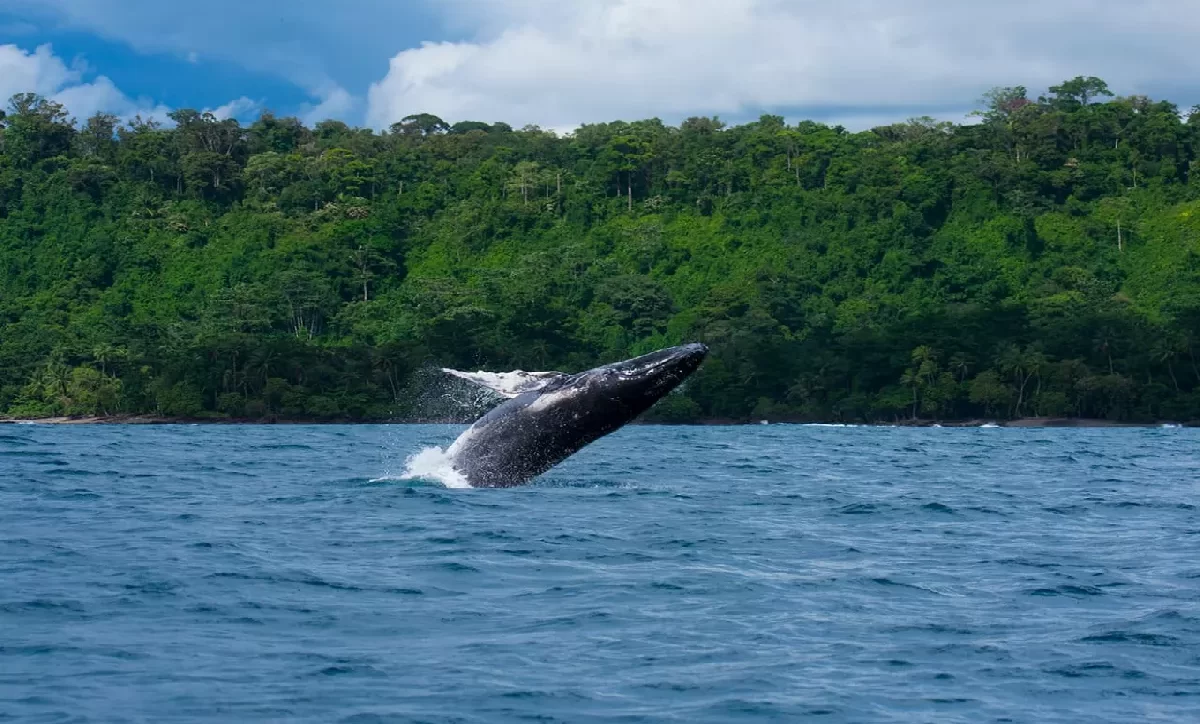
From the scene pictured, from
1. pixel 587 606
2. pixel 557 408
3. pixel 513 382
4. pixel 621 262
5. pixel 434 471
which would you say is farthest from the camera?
pixel 621 262

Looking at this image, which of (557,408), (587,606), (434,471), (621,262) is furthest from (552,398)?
(621,262)

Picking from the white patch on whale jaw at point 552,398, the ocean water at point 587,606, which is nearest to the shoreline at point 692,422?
the ocean water at point 587,606

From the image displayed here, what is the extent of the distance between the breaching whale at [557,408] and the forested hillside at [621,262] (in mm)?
85816

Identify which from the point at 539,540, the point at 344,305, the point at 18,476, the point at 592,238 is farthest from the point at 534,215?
the point at 539,540

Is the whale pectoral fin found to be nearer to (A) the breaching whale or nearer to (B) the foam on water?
(A) the breaching whale

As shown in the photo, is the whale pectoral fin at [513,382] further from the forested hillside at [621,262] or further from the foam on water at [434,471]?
the forested hillside at [621,262]

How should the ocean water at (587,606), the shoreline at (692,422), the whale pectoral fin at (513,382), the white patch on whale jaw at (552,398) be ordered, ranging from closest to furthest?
the ocean water at (587,606), the whale pectoral fin at (513,382), the white patch on whale jaw at (552,398), the shoreline at (692,422)

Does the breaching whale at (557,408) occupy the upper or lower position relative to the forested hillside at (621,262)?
lower

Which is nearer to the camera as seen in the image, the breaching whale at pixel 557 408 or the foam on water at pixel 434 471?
the breaching whale at pixel 557 408

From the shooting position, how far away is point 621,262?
136 meters

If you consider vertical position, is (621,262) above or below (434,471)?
above

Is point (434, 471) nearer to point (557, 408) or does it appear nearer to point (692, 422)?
point (557, 408)

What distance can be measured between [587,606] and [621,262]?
12333cm

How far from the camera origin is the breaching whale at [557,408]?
19.2 meters
